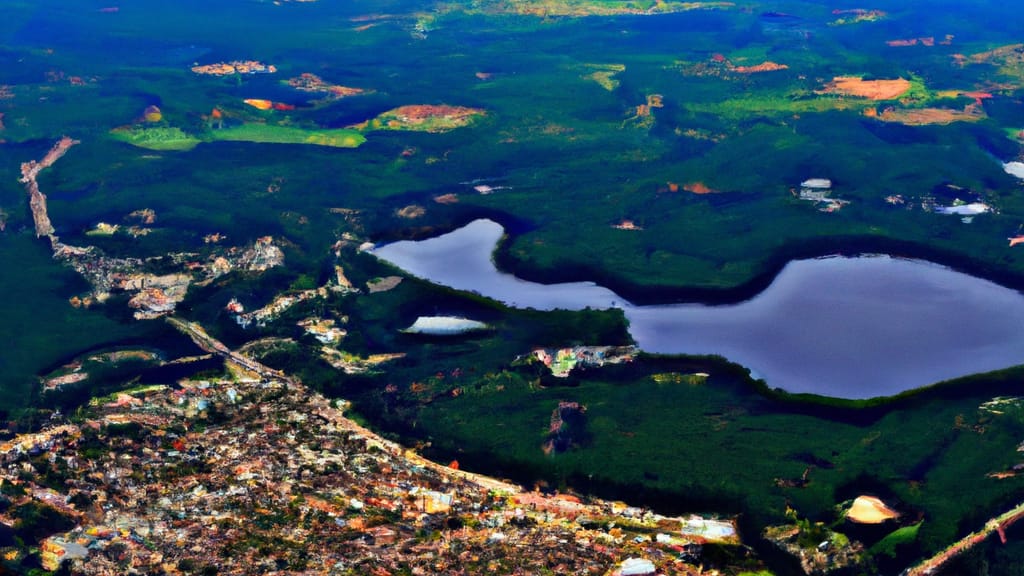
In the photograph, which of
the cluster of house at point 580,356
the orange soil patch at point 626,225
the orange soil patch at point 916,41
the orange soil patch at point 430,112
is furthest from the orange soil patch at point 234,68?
the orange soil patch at point 916,41

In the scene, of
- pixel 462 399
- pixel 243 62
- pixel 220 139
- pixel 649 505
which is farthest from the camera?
pixel 243 62

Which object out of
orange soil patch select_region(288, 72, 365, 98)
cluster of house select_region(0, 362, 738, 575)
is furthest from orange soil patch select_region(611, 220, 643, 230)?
orange soil patch select_region(288, 72, 365, 98)

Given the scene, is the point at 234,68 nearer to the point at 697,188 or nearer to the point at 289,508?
the point at 697,188

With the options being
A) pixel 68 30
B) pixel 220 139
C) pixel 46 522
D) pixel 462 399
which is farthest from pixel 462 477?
pixel 68 30

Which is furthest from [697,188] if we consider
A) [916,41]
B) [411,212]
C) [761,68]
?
[916,41]

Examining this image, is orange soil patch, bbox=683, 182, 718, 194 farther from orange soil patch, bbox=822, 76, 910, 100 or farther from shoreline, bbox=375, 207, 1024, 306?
orange soil patch, bbox=822, 76, 910, 100

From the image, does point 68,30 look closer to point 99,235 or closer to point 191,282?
point 99,235

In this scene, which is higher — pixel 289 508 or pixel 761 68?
pixel 761 68
